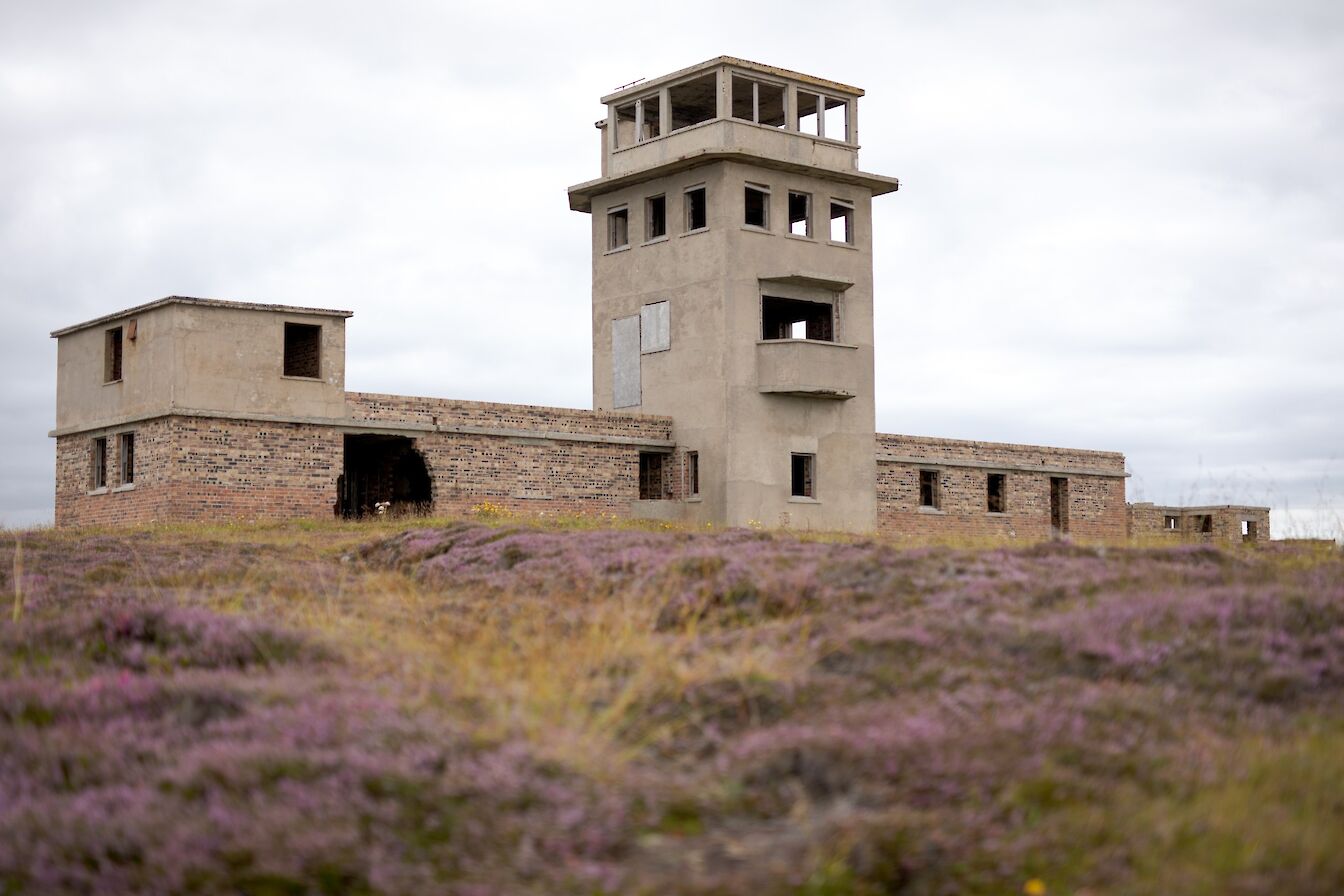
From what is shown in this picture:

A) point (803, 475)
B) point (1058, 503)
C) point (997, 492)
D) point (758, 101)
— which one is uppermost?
point (758, 101)

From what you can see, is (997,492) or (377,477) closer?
(377,477)

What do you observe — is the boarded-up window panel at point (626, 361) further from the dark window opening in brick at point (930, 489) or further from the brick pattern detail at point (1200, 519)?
the brick pattern detail at point (1200, 519)

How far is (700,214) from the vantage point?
35969 millimetres

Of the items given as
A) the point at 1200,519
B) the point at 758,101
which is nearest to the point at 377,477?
the point at 758,101

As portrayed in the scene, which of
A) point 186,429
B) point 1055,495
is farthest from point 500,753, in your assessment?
point 1055,495

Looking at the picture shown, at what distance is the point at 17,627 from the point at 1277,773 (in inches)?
374

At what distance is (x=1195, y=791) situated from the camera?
705 cm

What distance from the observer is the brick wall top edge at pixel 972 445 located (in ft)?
126

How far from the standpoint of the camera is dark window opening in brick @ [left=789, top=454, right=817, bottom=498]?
35.3 metres

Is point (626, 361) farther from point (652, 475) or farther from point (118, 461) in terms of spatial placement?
point (118, 461)

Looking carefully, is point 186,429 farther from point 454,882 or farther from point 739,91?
point 454,882

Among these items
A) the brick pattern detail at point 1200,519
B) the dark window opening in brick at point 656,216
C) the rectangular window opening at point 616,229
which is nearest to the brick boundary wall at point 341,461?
the dark window opening in brick at point 656,216

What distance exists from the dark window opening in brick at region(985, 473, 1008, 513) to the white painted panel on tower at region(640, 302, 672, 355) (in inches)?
490

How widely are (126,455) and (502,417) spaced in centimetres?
849
